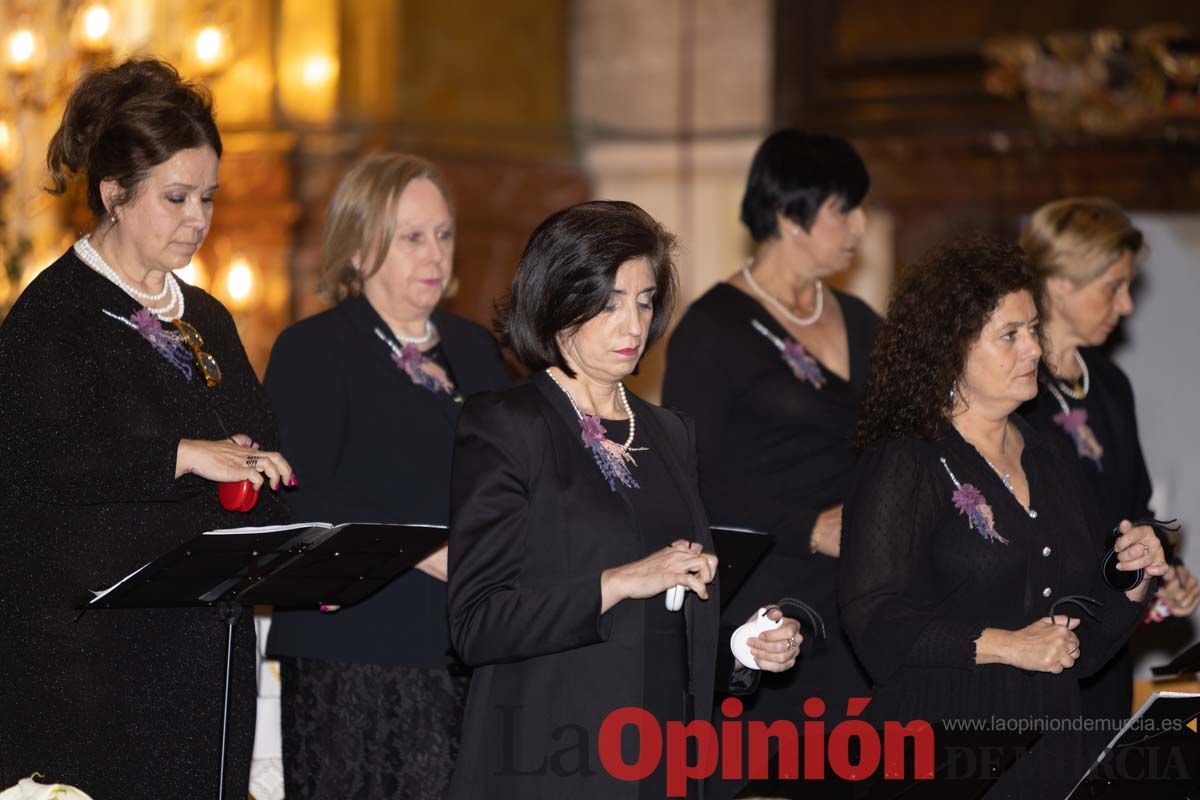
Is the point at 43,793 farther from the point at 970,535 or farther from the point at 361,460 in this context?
the point at 970,535

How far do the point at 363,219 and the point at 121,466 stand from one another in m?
0.89

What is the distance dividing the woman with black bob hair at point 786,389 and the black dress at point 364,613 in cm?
63

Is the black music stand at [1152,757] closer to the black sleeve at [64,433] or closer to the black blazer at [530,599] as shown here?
the black blazer at [530,599]

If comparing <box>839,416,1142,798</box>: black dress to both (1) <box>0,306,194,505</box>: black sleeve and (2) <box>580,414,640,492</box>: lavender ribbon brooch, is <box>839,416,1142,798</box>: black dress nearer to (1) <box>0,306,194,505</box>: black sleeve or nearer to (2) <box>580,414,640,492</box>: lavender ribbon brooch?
(2) <box>580,414,640,492</box>: lavender ribbon brooch

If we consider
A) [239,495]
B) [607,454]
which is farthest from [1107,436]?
[239,495]

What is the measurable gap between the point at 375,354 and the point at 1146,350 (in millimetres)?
3198

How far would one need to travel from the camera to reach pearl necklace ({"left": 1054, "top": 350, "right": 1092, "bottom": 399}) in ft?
12.5

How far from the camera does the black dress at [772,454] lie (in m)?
3.54

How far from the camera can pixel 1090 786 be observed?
256 cm

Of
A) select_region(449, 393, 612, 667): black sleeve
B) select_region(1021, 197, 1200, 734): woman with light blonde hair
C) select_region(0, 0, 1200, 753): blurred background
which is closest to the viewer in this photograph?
select_region(449, 393, 612, 667): black sleeve

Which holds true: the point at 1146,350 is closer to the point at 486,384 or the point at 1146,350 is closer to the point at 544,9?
the point at 486,384

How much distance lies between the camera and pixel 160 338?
→ 2977 mm

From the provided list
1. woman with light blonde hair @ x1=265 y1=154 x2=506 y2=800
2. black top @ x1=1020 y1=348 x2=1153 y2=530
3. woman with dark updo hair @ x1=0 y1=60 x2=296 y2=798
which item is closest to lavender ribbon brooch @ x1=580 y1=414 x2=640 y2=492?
woman with dark updo hair @ x1=0 y1=60 x2=296 y2=798

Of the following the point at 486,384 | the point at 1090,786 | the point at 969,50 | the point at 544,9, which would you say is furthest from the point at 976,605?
the point at 544,9
